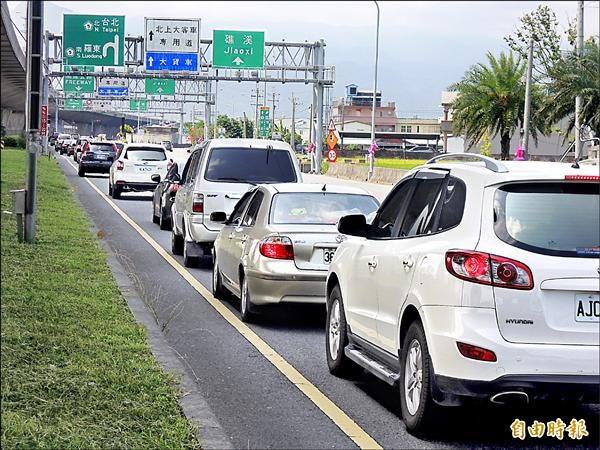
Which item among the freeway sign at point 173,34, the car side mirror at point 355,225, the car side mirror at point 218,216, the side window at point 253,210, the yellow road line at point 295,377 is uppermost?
the freeway sign at point 173,34

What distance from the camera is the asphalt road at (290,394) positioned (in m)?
7.23

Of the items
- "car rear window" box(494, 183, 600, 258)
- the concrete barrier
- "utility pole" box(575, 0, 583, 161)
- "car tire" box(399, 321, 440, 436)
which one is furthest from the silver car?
the concrete barrier

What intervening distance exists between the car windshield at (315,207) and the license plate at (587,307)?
5725mm

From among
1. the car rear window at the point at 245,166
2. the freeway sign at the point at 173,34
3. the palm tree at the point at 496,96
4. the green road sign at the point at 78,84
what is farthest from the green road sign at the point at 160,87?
the car rear window at the point at 245,166

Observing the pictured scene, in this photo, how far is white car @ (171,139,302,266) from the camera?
1666 cm

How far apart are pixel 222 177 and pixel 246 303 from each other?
209 inches

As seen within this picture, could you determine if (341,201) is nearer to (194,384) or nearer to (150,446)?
(194,384)

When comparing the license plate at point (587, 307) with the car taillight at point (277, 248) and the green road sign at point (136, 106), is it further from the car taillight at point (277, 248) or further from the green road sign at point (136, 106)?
the green road sign at point (136, 106)

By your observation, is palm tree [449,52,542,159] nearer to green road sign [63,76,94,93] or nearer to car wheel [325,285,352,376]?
green road sign [63,76,94,93]

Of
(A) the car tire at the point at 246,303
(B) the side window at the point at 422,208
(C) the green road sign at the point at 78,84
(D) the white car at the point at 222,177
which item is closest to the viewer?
(B) the side window at the point at 422,208

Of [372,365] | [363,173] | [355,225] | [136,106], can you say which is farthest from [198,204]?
[136,106]

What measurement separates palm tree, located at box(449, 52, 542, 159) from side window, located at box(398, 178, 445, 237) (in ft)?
168

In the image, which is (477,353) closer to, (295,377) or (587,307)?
(587,307)

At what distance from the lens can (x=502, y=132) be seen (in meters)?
59.5
